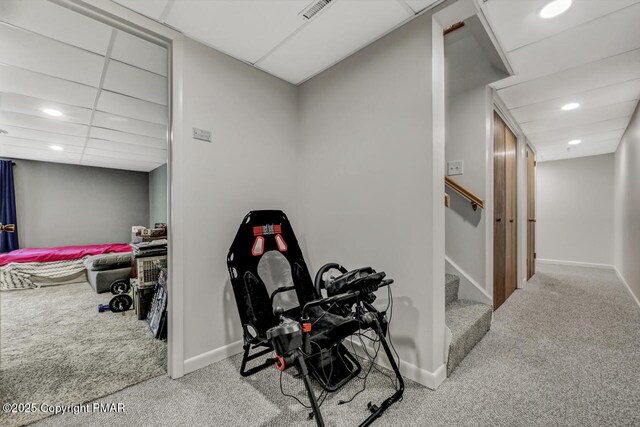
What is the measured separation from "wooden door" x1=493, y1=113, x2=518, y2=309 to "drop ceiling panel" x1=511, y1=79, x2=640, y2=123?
289mm

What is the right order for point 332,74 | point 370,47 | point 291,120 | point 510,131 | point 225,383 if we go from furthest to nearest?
point 510,131 → point 291,120 → point 332,74 → point 370,47 → point 225,383

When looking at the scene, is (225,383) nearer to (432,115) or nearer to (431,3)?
(432,115)

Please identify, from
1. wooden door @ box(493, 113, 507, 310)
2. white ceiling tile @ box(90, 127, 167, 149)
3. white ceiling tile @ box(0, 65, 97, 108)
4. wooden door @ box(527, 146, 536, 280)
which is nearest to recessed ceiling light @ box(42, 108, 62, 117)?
white ceiling tile @ box(0, 65, 97, 108)

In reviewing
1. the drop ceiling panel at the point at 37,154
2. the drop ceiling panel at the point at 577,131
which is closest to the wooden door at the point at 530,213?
the drop ceiling panel at the point at 577,131

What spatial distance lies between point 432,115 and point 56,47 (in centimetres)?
272

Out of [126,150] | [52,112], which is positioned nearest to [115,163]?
[126,150]

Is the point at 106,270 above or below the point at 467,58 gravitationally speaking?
below

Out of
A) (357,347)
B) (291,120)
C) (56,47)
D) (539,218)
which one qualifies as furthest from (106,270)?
(539,218)

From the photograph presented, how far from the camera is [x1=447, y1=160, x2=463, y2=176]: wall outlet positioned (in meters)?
2.74

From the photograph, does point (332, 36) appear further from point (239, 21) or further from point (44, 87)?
point (44, 87)

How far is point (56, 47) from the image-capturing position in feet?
6.53

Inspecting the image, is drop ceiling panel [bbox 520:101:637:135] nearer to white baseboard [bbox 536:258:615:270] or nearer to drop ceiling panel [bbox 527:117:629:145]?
drop ceiling panel [bbox 527:117:629:145]

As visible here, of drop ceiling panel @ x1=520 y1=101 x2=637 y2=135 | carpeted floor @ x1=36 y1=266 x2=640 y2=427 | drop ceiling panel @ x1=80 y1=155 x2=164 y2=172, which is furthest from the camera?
drop ceiling panel @ x1=80 y1=155 x2=164 y2=172

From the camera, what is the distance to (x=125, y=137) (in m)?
4.14
